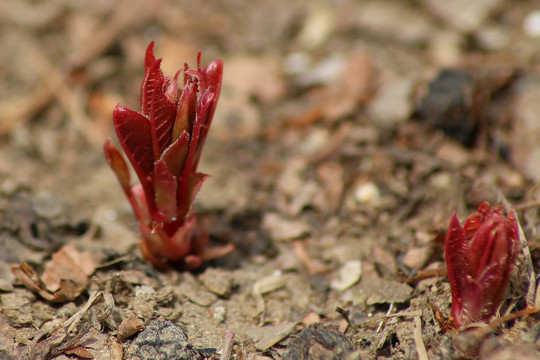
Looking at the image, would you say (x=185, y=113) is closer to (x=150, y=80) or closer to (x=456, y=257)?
(x=150, y=80)

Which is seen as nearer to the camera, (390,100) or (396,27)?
(390,100)

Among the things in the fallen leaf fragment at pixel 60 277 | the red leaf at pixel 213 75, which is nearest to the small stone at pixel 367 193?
the red leaf at pixel 213 75

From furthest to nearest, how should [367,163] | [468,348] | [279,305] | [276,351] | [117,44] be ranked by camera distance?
[117,44] → [367,163] → [279,305] → [276,351] → [468,348]

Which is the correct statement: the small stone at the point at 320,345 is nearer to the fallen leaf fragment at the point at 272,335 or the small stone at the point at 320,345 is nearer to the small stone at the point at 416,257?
the fallen leaf fragment at the point at 272,335

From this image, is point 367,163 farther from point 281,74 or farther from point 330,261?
point 281,74

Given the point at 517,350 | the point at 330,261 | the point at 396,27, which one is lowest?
the point at 517,350

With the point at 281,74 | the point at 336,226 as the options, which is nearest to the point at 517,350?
the point at 336,226

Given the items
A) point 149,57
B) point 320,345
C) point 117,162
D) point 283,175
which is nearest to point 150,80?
point 149,57

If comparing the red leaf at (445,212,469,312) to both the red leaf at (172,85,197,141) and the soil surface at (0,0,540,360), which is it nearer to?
the soil surface at (0,0,540,360)
